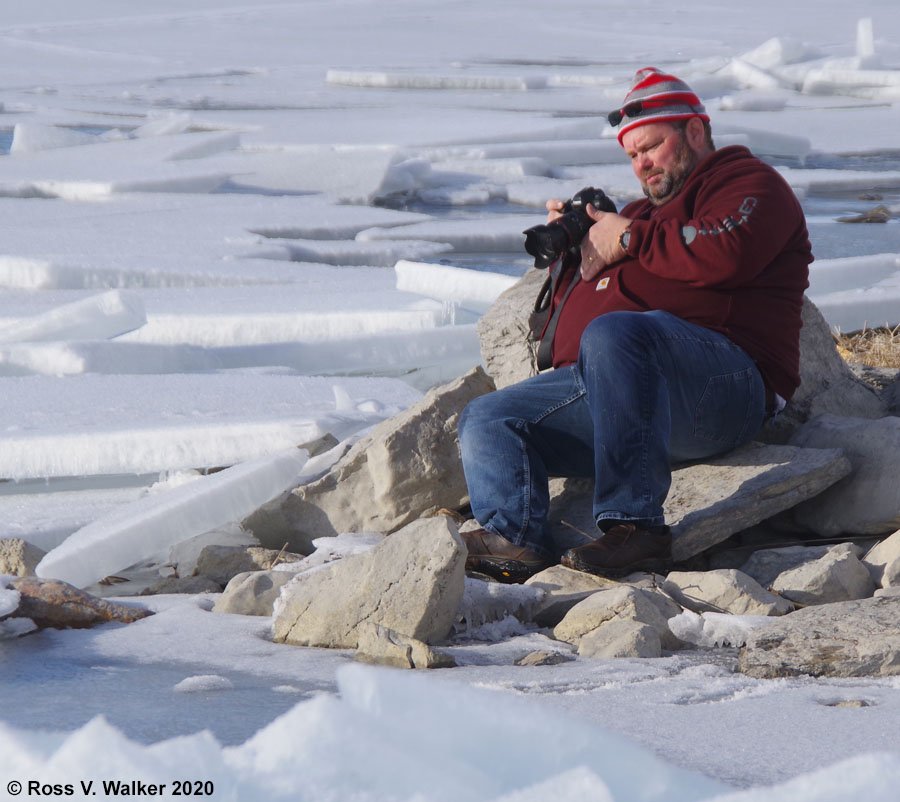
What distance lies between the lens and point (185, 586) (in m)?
2.62

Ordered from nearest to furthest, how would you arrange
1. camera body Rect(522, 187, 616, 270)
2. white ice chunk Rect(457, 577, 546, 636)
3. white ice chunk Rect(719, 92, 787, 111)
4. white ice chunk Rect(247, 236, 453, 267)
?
white ice chunk Rect(457, 577, 546, 636) → camera body Rect(522, 187, 616, 270) → white ice chunk Rect(247, 236, 453, 267) → white ice chunk Rect(719, 92, 787, 111)

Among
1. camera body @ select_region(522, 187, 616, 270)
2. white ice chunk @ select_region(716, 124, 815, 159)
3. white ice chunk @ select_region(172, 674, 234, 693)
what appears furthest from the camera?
white ice chunk @ select_region(716, 124, 815, 159)

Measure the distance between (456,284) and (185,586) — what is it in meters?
2.43

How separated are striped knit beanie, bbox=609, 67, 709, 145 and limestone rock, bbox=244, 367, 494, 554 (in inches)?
31.8

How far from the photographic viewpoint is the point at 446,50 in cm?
1880

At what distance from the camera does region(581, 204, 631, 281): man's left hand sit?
2.75 m

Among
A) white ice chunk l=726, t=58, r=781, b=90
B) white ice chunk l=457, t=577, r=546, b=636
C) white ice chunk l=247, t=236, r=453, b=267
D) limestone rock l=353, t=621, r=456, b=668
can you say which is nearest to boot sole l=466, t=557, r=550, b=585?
white ice chunk l=457, t=577, r=546, b=636

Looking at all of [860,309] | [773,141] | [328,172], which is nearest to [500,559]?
[860,309]

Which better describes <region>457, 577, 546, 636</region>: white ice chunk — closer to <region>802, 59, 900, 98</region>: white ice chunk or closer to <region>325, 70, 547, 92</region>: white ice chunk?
<region>325, 70, 547, 92</region>: white ice chunk

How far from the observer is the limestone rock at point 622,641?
1.94 meters

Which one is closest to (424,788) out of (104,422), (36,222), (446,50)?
(104,422)

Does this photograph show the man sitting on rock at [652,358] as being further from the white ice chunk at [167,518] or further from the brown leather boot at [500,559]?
the white ice chunk at [167,518]

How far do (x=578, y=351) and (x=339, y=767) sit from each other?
170 cm

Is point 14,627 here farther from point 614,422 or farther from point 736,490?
point 736,490
